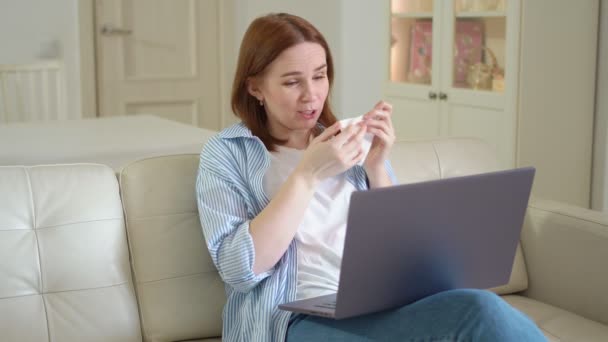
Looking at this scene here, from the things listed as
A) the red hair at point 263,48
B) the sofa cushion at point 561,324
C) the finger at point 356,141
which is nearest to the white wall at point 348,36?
the sofa cushion at point 561,324

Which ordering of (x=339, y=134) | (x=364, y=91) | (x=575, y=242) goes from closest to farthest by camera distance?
1. (x=339, y=134)
2. (x=575, y=242)
3. (x=364, y=91)

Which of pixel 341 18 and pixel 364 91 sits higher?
pixel 341 18

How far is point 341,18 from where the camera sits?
5461 mm

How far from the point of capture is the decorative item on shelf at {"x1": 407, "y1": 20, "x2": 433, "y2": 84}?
4.06 metres

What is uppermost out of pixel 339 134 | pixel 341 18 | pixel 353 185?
pixel 341 18

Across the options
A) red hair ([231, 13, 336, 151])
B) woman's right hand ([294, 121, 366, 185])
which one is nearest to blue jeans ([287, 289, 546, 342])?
woman's right hand ([294, 121, 366, 185])

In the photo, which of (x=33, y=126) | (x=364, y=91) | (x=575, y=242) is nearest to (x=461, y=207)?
(x=575, y=242)

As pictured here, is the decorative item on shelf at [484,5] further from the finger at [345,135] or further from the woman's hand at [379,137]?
the finger at [345,135]

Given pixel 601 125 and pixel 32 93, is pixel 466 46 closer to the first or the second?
pixel 601 125

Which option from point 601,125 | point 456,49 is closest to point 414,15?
point 456,49

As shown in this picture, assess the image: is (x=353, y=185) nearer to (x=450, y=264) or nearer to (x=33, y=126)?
(x=450, y=264)

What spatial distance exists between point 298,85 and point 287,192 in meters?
0.28

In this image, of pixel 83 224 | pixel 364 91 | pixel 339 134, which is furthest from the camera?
pixel 364 91

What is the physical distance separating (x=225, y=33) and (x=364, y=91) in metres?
0.95
